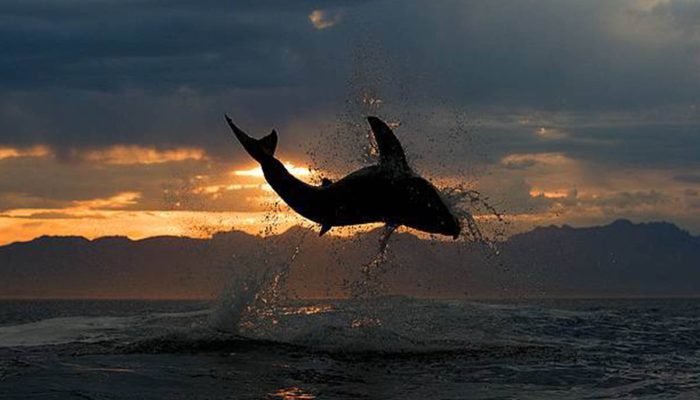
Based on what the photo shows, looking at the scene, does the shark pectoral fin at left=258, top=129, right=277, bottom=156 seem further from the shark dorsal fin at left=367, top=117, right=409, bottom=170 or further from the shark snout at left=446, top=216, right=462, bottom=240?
the shark snout at left=446, top=216, right=462, bottom=240

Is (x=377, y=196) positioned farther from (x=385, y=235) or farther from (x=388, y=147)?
(x=385, y=235)

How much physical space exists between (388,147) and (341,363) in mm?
6525

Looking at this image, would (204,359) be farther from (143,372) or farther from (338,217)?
(338,217)

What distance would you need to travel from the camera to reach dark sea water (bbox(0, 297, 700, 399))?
2045cm

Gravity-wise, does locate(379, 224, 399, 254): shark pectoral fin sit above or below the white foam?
above

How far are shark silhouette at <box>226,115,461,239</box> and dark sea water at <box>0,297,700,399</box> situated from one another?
409cm

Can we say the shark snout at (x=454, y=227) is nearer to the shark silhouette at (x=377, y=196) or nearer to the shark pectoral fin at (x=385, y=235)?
the shark silhouette at (x=377, y=196)

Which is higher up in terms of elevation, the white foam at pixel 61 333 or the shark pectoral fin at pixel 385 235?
the shark pectoral fin at pixel 385 235

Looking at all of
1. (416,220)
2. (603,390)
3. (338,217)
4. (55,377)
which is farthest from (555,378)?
(55,377)

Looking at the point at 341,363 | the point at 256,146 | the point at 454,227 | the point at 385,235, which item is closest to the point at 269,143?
the point at 256,146

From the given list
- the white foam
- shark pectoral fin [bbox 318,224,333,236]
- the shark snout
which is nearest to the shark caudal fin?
shark pectoral fin [bbox 318,224,333,236]

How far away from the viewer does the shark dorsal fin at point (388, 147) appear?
22875mm

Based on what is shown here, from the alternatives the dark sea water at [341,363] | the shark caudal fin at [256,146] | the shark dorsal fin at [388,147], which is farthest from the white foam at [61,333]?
the shark dorsal fin at [388,147]

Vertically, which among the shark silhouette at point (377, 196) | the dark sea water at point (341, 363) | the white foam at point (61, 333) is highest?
the shark silhouette at point (377, 196)
